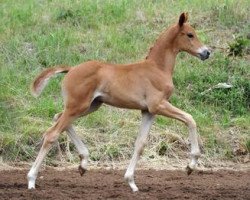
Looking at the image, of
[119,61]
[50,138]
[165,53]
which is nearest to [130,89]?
[165,53]

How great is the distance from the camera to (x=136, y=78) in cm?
934

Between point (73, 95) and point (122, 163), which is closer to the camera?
point (73, 95)

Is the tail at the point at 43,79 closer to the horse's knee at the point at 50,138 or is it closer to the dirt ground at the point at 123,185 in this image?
the horse's knee at the point at 50,138

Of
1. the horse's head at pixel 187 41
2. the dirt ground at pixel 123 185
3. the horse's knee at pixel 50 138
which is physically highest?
the horse's head at pixel 187 41

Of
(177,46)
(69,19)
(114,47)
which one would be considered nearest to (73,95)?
(177,46)

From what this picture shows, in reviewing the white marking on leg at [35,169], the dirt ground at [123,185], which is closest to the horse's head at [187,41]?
the dirt ground at [123,185]

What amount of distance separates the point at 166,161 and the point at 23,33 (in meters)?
5.66

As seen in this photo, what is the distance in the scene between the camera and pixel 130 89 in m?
9.27

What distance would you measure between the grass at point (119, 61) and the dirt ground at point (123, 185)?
3.72ft

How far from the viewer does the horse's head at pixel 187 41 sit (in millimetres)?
9516

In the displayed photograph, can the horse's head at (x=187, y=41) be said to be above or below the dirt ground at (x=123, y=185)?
above

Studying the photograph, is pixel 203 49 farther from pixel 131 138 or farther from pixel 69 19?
pixel 69 19

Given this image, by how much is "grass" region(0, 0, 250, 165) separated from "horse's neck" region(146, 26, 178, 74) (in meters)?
2.97

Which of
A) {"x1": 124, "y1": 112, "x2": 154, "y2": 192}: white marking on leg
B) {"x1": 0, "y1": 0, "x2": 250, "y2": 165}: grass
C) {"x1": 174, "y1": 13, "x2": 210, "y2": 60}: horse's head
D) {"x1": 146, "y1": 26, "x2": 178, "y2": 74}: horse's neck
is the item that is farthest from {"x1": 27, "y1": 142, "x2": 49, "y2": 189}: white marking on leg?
{"x1": 0, "y1": 0, "x2": 250, "y2": 165}: grass
